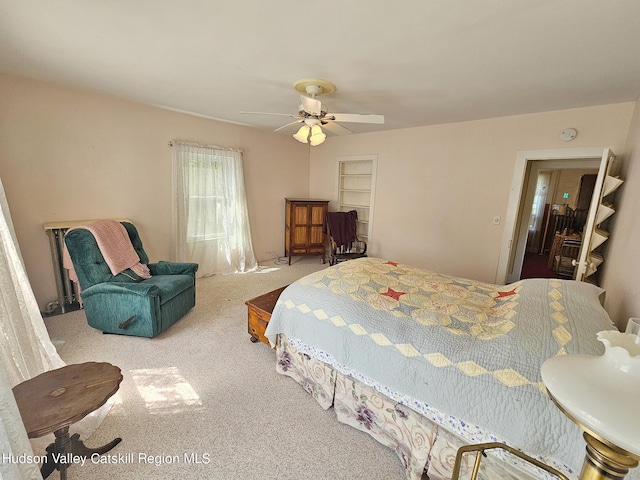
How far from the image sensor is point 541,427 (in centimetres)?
105

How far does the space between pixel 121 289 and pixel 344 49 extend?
2.66 metres

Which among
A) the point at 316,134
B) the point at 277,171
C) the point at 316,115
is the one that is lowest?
the point at 277,171

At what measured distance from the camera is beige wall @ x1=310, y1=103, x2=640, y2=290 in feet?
9.18

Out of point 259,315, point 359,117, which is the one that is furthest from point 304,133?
point 259,315

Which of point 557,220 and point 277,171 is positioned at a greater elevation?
point 277,171

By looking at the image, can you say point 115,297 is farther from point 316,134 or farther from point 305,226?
point 305,226

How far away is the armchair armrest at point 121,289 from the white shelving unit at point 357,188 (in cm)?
329

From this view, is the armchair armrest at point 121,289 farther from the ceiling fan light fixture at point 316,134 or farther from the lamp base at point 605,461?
the lamp base at point 605,461

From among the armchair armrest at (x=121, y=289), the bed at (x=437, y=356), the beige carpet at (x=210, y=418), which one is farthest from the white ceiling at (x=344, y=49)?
the beige carpet at (x=210, y=418)

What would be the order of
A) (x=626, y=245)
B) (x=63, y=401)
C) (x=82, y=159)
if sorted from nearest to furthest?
(x=63, y=401) < (x=626, y=245) < (x=82, y=159)

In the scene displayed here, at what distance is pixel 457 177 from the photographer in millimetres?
3574

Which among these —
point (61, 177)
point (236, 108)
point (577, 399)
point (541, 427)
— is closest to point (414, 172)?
point (236, 108)

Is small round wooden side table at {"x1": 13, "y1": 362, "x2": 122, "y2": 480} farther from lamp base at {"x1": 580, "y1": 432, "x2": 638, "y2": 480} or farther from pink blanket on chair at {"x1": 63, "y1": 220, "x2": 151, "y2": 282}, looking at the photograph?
lamp base at {"x1": 580, "y1": 432, "x2": 638, "y2": 480}

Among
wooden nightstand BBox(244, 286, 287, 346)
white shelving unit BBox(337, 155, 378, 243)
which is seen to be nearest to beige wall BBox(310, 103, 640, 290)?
white shelving unit BBox(337, 155, 378, 243)
